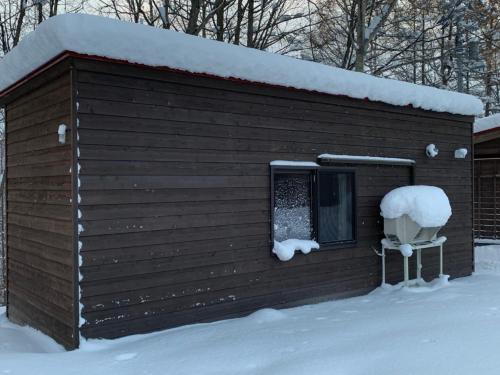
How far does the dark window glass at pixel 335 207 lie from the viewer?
19.2ft

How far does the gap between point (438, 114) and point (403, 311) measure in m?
3.47

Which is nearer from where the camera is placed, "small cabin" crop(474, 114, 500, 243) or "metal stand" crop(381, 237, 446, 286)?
"metal stand" crop(381, 237, 446, 286)

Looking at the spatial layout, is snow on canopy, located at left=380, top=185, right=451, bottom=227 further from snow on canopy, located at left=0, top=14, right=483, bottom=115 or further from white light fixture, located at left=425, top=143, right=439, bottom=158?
snow on canopy, located at left=0, top=14, right=483, bottom=115

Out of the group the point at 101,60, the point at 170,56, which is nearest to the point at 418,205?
the point at 170,56

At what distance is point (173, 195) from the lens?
15.2 feet

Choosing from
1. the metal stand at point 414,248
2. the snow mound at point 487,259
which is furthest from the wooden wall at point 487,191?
the metal stand at point 414,248

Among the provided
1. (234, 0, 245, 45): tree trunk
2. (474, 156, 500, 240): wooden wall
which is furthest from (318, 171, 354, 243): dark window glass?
(234, 0, 245, 45): tree trunk

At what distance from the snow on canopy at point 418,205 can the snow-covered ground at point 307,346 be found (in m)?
1.01

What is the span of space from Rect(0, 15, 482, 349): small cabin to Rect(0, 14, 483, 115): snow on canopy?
0.01m

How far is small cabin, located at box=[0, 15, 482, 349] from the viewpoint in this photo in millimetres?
4156

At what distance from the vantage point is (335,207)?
6.00 meters

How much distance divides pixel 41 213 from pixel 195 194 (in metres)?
1.53

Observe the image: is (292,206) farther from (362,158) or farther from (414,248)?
(414,248)

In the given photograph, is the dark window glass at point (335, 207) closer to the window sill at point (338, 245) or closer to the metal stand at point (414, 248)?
the window sill at point (338, 245)
